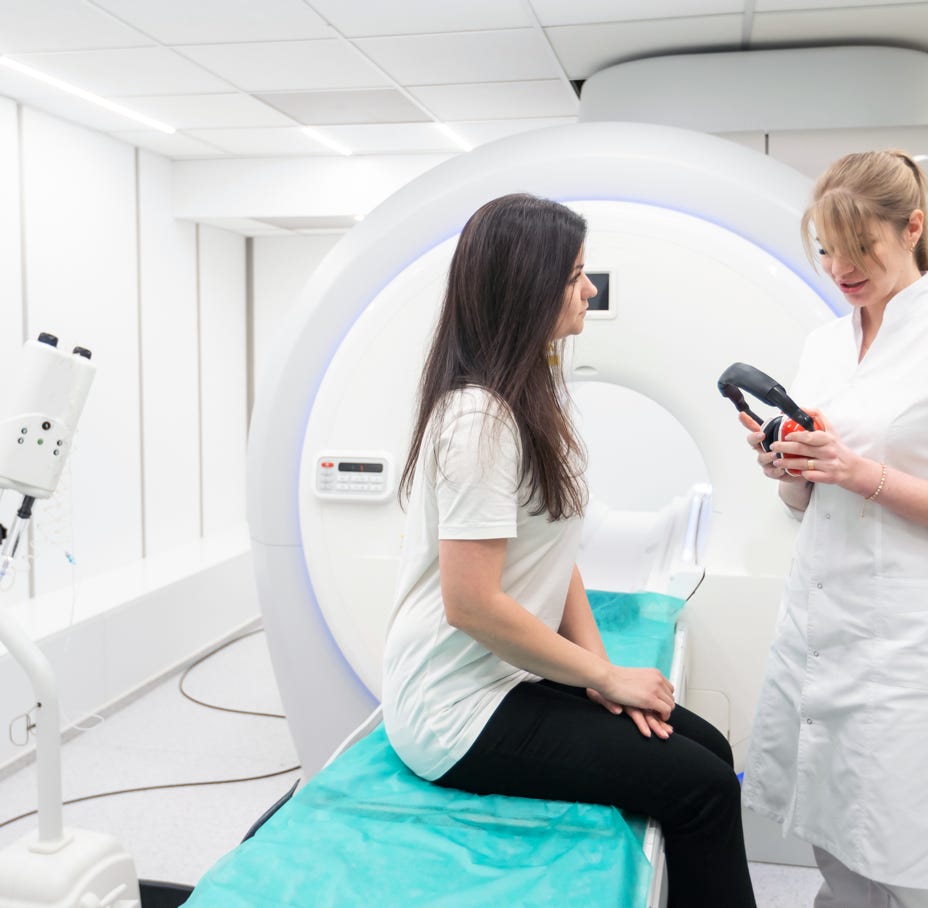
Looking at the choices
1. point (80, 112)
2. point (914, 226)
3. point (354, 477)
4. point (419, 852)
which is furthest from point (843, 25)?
point (80, 112)

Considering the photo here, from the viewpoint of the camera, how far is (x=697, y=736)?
1.36m

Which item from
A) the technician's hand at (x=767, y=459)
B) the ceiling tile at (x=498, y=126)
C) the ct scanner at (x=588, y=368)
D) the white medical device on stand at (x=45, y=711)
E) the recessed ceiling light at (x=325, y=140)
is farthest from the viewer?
the recessed ceiling light at (x=325, y=140)

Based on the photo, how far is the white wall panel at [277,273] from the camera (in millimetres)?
4887

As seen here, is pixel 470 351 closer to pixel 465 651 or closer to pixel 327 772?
pixel 465 651

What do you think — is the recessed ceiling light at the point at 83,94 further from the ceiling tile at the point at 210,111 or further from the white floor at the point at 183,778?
the white floor at the point at 183,778

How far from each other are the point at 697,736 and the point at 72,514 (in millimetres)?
2871

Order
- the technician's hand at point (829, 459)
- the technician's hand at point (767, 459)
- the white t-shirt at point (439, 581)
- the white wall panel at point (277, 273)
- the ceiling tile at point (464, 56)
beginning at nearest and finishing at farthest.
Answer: the white t-shirt at point (439, 581)
the technician's hand at point (829, 459)
the technician's hand at point (767, 459)
the ceiling tile at point (464, 56)
the white wall panel at point (277, 273)

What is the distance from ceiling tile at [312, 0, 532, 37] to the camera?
2340 mm

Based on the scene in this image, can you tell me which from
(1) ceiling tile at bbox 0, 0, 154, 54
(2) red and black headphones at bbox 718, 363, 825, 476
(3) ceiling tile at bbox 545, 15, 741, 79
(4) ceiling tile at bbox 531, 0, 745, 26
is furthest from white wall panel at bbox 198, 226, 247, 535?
(2) red and black headphones at bbox 718, 363, 825, 476

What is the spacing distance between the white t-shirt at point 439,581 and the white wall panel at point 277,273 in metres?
3.81

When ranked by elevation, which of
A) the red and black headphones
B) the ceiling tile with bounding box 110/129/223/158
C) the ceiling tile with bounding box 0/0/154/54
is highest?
the ceiling tile with bounding box 110/129/223/158

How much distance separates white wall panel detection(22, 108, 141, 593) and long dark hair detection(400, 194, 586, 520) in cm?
245

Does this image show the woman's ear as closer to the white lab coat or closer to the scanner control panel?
the white lab coat

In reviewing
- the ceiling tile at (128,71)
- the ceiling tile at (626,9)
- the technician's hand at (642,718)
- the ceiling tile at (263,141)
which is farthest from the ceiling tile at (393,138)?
the technician's hand at (642,718)
